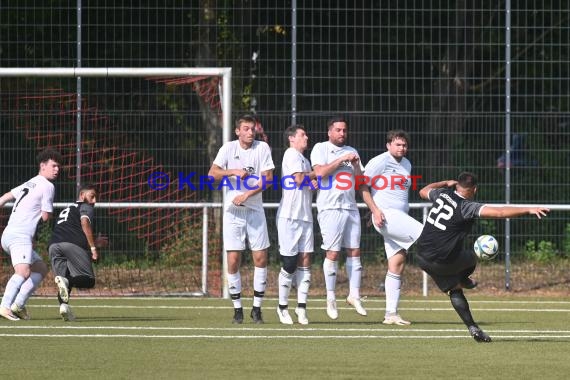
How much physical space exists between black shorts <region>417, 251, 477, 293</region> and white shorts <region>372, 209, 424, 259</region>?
1.80 meters

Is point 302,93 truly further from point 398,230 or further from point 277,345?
point 277,345

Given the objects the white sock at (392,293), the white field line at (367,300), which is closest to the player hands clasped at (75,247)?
the white field line at (367,300)

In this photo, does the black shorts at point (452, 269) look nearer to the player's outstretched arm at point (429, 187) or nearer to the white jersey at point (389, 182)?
the player's outstretched arm at point (429, 187)

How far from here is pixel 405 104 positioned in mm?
18406

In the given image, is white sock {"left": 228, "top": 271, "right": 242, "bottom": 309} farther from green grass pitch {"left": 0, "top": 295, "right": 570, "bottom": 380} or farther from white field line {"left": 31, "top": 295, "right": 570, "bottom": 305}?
white field line {"left": 31, "top": 295, "right": 570, "bottom": 305}

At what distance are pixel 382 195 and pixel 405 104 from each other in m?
5.44

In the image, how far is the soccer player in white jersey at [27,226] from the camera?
13.2m

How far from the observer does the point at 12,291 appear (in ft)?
43.0

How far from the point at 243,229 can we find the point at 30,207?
2324 millimetres

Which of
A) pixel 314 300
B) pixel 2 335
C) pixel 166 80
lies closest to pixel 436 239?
pixel 2 335

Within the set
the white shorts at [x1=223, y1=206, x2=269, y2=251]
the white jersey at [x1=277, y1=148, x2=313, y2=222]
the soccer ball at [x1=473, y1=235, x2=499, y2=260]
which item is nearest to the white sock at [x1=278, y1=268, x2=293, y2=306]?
the white shorts at [x1=223, y1=206, x2=269, y2=251]

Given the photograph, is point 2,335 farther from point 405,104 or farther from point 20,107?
point 405,104

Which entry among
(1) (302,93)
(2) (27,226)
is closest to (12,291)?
(2) (27,226)

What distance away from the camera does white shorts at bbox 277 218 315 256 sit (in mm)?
12859
